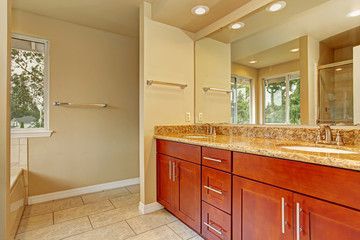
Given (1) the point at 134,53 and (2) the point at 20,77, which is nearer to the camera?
(2) the point at 20,77

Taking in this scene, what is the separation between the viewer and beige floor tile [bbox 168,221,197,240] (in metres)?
1.66

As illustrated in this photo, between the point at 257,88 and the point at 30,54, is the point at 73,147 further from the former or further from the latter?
the point at 257,88

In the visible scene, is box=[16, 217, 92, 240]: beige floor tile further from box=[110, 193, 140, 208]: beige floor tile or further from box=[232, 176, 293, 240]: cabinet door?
box=[232, 176, 293, 240]: cabinet door

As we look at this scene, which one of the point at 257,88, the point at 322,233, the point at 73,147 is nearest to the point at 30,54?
the point at 73,147

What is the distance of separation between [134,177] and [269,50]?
2501mm

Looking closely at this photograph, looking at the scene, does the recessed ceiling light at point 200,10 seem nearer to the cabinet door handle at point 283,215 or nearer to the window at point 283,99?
the window at point 283,99

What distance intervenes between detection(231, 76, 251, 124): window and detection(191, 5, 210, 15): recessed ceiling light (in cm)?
74

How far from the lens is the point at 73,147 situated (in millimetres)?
2529

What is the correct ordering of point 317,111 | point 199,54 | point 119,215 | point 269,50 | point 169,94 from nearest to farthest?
1. point 317,111
2. point 269,50
3. point 119,215
4. point 169,94
5. point 199,54

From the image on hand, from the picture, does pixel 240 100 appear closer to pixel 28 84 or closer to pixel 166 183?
pixel 166 183

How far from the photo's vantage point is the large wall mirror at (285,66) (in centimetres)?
134

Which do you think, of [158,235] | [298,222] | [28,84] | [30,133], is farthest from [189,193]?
[28,84]

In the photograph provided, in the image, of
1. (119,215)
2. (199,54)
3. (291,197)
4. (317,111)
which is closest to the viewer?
(291,197)

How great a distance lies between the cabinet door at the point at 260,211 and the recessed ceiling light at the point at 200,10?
162 centimetres
